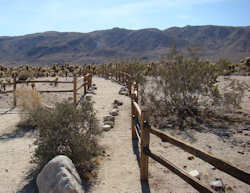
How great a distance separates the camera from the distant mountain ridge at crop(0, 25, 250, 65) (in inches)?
3620

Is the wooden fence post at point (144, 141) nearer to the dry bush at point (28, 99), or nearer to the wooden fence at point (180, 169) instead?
the wooden fence at point (180, 169)

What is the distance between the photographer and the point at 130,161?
5.48m

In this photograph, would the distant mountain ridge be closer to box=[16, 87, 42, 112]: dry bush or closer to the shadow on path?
box=[16, 87, 42, 112]: dry bush

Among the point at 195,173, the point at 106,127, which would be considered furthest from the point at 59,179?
the point at 106,127

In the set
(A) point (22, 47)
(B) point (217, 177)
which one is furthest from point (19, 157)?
(A) point (22, 47)

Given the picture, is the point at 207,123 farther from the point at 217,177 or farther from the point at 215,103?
the point at 217,177

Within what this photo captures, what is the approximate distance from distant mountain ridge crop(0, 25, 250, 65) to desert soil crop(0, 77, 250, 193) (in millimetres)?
80227

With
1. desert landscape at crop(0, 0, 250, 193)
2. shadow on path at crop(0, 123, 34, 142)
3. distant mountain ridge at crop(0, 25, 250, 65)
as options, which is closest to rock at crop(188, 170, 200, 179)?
desert landscape at crop(0, 0, 250, 193)

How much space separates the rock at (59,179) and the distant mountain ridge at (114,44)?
3283 inches

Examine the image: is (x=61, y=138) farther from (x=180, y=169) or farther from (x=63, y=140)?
(x=180, y=169)

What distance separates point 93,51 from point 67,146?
10453 centimetres

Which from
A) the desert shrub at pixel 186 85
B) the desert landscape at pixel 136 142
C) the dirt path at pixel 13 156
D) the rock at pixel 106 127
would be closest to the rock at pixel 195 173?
the desert landscape at pixel 136 142

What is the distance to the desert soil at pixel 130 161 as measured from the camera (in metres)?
4.44

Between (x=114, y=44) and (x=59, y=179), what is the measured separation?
114043 mm
